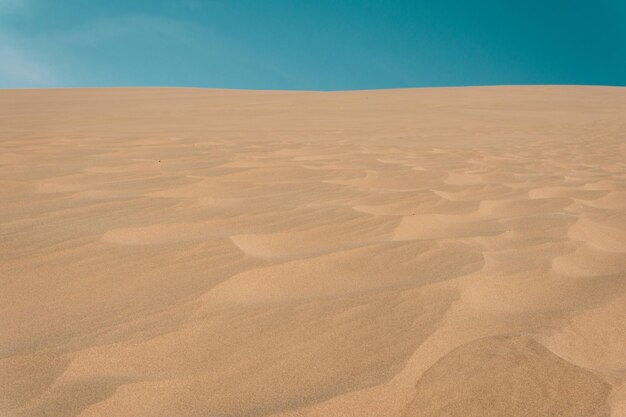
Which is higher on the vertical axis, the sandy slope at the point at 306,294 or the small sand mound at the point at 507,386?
the sandy slope at the point at 306,294

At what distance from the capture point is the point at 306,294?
4.06 ft

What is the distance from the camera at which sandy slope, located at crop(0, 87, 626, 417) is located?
33.4 inches

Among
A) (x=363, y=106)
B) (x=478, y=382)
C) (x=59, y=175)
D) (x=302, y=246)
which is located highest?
(x=363, y=106)

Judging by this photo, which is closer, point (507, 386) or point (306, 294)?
point (507, 386)

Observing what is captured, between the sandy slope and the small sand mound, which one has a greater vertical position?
the sandy slope

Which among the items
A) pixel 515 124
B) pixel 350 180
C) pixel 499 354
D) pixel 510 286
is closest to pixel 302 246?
pixel 510 286

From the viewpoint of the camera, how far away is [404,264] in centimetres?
144

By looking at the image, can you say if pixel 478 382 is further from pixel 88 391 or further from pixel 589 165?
pixel 589 165

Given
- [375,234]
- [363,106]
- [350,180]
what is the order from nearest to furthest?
[375,234], [350,180], [363,106]

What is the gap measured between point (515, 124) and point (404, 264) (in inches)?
323

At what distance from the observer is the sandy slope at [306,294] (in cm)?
85

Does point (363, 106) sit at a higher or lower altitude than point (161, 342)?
higher

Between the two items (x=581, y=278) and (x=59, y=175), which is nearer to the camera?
(x=581, y=278)

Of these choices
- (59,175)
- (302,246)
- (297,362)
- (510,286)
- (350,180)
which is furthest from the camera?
(350,180)
